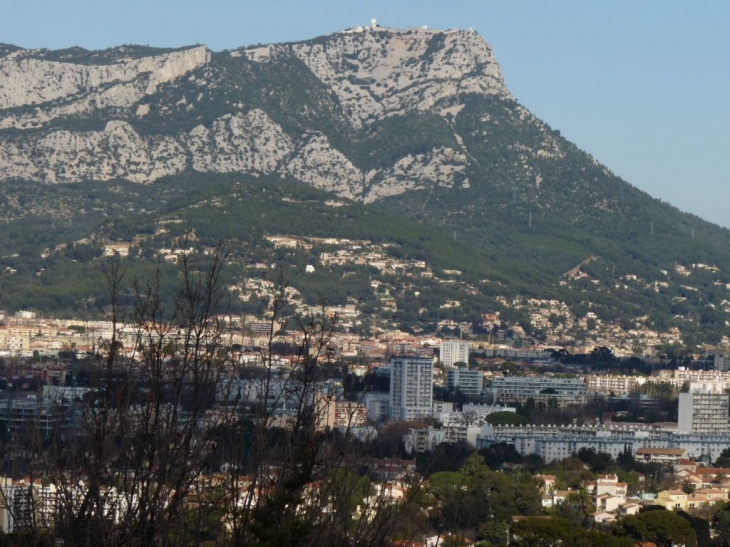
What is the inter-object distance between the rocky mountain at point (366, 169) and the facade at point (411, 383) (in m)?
45.2

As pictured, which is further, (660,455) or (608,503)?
(660,455)

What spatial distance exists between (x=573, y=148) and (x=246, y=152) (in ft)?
87.4

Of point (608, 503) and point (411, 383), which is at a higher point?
point (411, 383)

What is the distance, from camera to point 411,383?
305 feet

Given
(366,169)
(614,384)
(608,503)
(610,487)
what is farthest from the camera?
(366,169)

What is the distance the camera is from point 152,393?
1734cm

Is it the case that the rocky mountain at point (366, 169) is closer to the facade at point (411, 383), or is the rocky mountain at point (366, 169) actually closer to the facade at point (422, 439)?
the facade at point (411, 383)

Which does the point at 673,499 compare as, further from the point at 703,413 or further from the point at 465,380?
the point at 465,380

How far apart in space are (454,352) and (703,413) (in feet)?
96.7

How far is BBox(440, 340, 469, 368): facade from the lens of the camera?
115688 mm

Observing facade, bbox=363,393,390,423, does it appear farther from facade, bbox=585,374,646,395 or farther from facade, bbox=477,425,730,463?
facade, bbox=585,374,646,395

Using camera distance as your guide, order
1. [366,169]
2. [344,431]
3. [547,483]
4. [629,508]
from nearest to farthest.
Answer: [629,508] < [344,431] < [547,483] < [366,169]

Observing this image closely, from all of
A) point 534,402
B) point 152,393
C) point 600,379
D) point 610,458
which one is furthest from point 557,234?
point 152,393

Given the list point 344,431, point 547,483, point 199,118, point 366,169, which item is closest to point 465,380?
point 547,483
